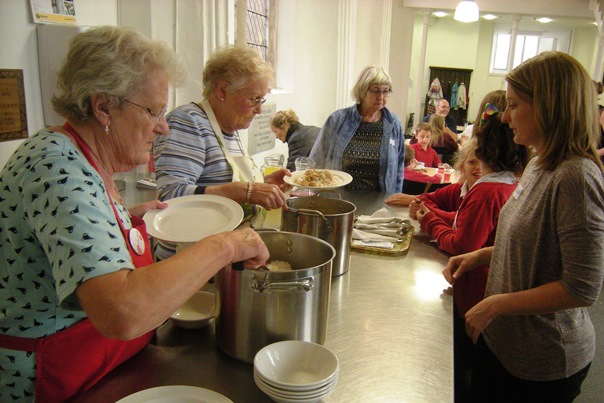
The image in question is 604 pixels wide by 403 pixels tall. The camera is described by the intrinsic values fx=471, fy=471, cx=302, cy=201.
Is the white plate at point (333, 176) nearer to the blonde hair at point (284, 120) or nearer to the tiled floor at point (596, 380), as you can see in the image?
the tiled floor at point (596, 380)

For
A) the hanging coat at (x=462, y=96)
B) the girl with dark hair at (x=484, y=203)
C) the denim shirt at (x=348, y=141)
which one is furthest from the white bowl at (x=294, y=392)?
the hanging coat at (x=462, y=96)

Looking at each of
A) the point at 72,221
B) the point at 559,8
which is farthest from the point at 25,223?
the point at 559,8

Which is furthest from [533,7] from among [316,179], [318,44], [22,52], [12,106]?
[12,106]

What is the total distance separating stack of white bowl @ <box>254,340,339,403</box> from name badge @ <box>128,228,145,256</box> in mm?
378

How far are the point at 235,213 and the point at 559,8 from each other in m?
8.16

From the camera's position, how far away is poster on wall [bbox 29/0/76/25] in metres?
1.99

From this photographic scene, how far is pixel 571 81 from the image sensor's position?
1413mm

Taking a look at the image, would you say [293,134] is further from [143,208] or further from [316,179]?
[143,208]

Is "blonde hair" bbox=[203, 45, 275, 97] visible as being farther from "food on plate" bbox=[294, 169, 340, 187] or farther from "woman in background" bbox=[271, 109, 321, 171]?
"woman in background" bbox=[271, 109, 321, 171]

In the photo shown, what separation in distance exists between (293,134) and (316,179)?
232 centimetres

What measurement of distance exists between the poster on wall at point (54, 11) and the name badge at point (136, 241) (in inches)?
54.8

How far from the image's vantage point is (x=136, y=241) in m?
1.13

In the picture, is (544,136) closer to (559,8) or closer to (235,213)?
(235,213)

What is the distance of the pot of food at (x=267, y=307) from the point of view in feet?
3.39
